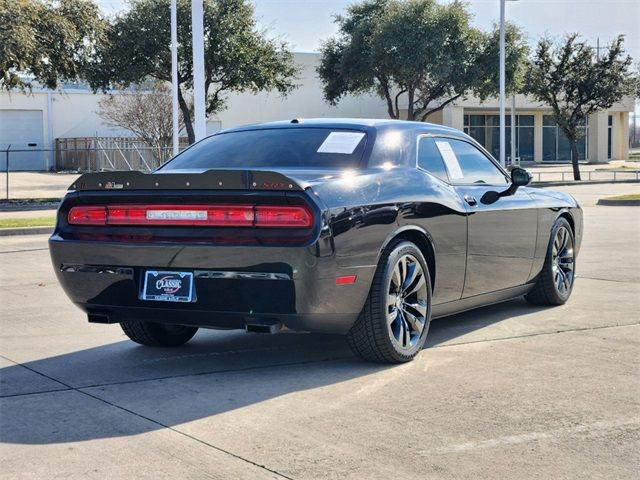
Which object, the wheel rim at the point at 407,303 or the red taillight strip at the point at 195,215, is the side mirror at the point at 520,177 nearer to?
the wheel rim at the point at 407,303

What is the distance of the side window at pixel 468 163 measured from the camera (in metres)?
7.18

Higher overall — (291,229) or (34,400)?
(291,229)

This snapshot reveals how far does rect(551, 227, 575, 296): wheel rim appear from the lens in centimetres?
848

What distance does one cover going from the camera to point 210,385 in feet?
18.6

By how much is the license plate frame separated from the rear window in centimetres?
115

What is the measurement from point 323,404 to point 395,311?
3.55ft

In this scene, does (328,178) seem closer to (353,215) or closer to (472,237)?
(353,215)

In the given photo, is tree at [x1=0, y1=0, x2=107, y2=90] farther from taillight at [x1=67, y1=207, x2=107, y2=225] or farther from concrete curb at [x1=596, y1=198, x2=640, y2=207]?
taillight at [x1=67, y1=207, x2=107, y2=225]

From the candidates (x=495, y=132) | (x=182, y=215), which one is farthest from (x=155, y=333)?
(x=495, y=132)

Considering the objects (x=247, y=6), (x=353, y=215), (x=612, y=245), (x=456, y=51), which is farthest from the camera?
(x=456, y=51)

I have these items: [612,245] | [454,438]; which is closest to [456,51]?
[612,245]

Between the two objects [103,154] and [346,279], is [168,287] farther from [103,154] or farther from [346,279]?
[103,154]

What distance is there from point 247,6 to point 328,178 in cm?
3116

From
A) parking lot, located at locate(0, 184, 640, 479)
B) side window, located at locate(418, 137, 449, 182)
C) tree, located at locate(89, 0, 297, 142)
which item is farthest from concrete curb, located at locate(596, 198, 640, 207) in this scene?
side window, located at locate(418, 137, 449, 182)
